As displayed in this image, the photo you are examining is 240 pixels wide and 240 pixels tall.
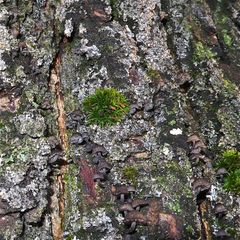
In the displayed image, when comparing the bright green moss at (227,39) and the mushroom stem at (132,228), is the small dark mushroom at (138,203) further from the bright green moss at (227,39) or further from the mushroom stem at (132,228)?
the bright green moss at (227,39)

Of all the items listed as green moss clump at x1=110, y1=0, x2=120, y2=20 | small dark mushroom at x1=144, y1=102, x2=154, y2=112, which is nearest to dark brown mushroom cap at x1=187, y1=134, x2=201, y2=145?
small dark mushroom at x1=144, y1=102, x2=154, y2=112

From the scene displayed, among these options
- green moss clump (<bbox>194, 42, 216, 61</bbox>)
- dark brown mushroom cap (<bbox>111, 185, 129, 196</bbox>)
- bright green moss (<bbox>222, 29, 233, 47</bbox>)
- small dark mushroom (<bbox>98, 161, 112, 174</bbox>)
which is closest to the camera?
dark brown mushroom cap (<bbox>111, 185, 129, 196</bbox>)

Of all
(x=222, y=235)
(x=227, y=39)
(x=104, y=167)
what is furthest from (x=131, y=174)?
(x=227, y=39)

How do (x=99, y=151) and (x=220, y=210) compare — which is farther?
(x=99, y=151)

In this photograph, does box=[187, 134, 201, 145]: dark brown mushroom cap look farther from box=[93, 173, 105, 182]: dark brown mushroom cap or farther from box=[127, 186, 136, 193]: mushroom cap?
box=[93, 173, 105, 182]: dark brown mushroom cap

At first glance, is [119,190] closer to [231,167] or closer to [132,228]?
[132,228]

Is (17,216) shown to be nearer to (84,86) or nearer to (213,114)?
(84,86)
